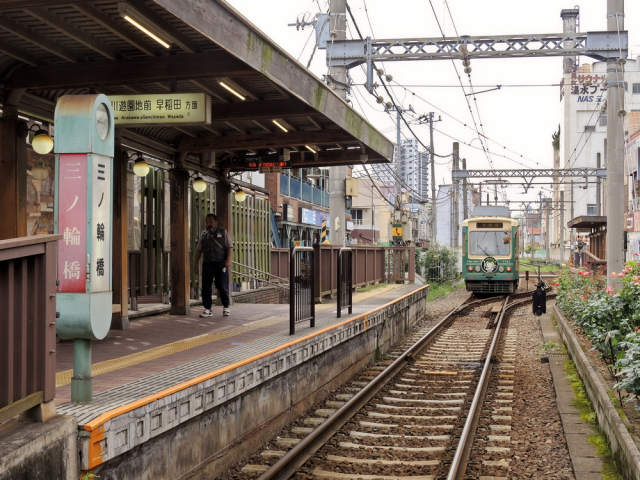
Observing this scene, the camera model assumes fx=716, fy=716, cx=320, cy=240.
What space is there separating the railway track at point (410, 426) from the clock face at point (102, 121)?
303 centimetres

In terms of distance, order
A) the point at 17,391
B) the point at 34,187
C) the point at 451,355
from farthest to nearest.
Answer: the point at 451,355 < the point at 34,187 < the point at 17,391

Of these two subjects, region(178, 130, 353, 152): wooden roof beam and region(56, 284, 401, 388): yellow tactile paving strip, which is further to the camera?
region(178, 130, 353, 152): wooden roof beam

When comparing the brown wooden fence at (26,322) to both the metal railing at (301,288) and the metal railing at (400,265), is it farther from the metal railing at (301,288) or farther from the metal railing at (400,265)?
the metal railing at (400,265)

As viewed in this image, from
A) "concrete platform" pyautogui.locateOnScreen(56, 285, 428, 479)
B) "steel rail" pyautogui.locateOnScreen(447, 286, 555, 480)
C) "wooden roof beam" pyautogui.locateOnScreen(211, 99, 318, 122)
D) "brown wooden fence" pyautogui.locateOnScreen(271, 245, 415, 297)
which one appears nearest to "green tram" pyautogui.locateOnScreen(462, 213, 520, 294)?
"brown wooden fence" pyautogui.locateOnScreen(271, 245, 415, 297)

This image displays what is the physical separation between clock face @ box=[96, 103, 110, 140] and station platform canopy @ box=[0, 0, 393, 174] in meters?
1.10

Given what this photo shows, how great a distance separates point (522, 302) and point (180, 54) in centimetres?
2084

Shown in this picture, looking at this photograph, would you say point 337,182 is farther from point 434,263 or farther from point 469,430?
point 434,263

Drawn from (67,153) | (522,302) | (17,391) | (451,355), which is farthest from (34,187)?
(522,302)

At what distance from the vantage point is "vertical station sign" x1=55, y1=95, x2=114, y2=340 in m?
4.89

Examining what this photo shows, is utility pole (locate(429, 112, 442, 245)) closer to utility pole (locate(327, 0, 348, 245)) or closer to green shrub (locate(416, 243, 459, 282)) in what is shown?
green shrub (locate(416, 243, 459, 282))

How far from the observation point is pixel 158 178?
12953mm

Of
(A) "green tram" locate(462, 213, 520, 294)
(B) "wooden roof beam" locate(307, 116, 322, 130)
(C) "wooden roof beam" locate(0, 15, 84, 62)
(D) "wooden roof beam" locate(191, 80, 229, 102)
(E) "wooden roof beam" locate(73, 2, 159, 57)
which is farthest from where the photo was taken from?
(A) "green tram" locate(462, 213, 520, 294)

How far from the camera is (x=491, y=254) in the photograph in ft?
93.0

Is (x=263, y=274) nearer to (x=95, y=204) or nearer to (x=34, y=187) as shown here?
(x=34, y=187)
